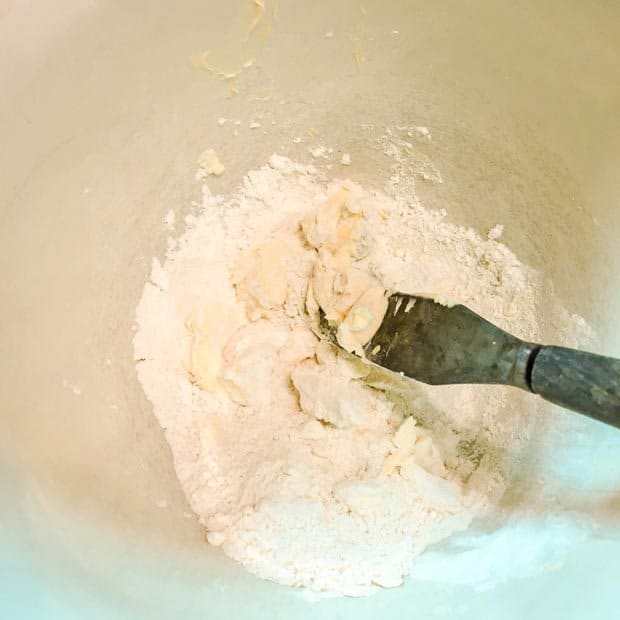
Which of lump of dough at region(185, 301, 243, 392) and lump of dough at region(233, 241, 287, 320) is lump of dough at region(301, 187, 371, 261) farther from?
lump of dough at region(185, 301, 243, 392)

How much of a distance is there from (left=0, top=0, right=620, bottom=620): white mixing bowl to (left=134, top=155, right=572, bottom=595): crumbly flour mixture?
0.06 metres

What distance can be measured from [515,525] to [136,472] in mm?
805

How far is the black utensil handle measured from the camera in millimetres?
894

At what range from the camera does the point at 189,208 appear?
1.38 metres

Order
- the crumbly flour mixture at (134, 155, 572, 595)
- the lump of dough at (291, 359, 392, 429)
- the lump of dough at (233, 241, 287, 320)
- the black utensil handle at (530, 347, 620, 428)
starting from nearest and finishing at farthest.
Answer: the black utensil handle at (530, 347, 620, 428) < the crumbly flour mixture at (134, 155, 572, 595) < the lump of dough at (291, 359, 392, 429) < the lump of dough at (233, 241, 287, 320)

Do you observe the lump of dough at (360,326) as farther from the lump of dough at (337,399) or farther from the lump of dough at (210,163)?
the lump of dough at (210,163)

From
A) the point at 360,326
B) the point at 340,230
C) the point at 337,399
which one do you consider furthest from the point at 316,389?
the point at 340,230

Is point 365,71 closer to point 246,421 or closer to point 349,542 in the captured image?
point 246,421

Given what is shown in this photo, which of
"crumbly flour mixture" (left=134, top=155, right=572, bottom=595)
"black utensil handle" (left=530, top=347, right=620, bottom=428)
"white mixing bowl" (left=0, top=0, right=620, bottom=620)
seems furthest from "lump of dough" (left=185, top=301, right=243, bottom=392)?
"black utensil handle" (left=530, top=347, right=620, bottom=428)

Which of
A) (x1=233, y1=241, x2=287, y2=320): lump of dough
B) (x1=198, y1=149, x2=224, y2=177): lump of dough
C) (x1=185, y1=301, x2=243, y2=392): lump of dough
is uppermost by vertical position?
(x1=198, y1=149, x2=224, y2=177): lump of dough

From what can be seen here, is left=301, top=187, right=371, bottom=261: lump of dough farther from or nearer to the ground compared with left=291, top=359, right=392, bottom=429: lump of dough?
farther from the ground

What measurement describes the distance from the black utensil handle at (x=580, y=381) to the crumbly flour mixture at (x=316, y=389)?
362 millimetres

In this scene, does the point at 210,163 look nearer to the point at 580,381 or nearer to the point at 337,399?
the point at 337,399

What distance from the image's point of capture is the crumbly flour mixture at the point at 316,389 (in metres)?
1.21
